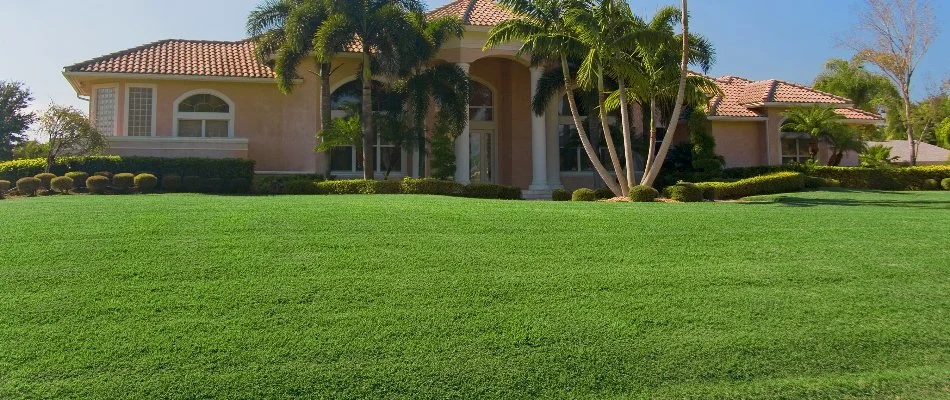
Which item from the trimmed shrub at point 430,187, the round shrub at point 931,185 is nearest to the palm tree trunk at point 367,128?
the trimmed shrub at point 430,187

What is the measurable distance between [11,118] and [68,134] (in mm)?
25981

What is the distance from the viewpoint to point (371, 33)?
20.4 metres

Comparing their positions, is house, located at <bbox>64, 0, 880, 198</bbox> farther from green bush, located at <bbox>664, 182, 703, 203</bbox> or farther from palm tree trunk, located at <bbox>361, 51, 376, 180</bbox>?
green bush, located at <bbox>664, 182, 703, 203</bbox>

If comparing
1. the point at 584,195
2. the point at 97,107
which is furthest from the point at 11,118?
the point at 584,195

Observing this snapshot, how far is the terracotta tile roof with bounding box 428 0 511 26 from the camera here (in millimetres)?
23031

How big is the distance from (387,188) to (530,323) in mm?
12996

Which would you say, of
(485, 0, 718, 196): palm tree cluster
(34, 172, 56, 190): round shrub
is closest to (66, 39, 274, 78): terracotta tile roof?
(34, 172, 56, 190): round shrub

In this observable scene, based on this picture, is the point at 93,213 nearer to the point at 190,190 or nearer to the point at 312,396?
Result: the point at 312,396

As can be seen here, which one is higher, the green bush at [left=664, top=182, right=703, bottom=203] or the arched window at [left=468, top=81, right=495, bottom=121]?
the arched window at [left=468, top=81, right=495, bottom=121]

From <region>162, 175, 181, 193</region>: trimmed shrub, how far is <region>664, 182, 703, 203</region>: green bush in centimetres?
1358

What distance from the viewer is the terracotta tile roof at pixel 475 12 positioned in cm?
2303

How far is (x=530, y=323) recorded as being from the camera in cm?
671

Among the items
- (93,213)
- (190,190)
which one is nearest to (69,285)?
(93,213)

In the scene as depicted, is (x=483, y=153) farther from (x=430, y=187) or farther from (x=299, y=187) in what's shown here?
(x=299, y=187)
